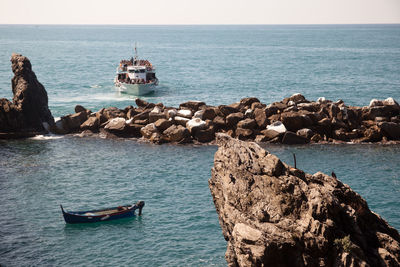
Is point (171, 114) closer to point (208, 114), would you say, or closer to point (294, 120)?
point (208, 114)

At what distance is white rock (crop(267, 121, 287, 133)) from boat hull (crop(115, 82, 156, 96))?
37.7 m

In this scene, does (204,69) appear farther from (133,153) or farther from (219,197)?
(219,197)

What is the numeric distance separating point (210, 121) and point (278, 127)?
796 cm

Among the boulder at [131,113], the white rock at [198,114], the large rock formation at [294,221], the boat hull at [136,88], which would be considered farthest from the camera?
the boat hull at [136,88]

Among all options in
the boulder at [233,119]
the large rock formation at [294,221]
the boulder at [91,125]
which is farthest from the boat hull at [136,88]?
the large rock formation at [294,221]

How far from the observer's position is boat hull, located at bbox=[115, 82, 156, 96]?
282 ft

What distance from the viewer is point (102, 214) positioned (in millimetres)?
35219

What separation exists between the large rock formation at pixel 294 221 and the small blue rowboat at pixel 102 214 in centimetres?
1700

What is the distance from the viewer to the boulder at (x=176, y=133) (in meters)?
54.2

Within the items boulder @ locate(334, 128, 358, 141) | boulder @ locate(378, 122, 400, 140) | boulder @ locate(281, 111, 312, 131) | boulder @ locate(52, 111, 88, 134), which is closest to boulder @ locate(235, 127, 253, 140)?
boulder @ locate(281, 111, 312, 131)

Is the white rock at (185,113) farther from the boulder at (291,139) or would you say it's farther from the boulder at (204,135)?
the boulder at (291,139)

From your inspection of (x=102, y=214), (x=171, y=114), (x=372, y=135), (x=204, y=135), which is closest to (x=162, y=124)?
(x=171, y=114)

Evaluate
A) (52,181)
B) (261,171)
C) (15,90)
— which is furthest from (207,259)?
(15,90)

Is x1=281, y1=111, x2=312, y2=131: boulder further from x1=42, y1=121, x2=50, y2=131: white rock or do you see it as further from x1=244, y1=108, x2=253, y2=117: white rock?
x1=42, y1=121, x2=50, y2=131: white rock
